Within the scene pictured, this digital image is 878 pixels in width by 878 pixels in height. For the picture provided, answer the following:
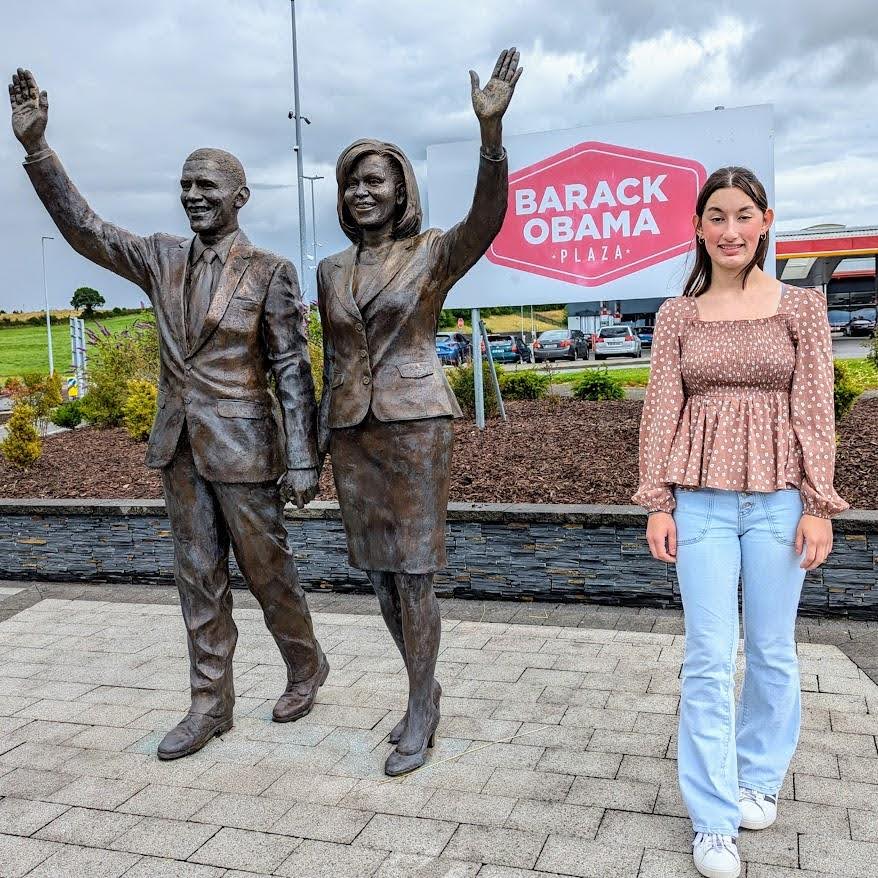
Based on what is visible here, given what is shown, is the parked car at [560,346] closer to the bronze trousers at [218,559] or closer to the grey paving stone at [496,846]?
the bronze trousers at [218,559]

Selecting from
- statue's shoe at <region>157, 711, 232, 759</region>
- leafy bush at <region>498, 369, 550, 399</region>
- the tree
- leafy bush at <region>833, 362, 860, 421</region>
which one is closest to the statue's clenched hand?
statue's shoe at <region>157, 711, 232, 759</region>

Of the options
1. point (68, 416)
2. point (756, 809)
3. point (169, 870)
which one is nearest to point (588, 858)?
point (756, 809)

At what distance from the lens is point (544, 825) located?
334 centimetres

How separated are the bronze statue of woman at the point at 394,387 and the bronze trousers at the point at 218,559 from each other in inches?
15.6

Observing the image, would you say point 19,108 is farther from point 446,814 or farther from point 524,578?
point 524,578

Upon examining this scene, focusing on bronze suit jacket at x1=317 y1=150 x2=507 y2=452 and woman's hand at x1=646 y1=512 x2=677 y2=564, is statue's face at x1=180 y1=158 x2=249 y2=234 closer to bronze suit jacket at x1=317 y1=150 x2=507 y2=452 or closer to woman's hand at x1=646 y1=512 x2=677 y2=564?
bronze suit jacket at x1=317 y1=150 x2=507 y2=452

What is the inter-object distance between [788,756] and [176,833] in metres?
2.09

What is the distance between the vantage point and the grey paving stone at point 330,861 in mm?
3096

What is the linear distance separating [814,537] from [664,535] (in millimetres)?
442

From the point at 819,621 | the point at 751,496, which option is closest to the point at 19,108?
the point at 751,496

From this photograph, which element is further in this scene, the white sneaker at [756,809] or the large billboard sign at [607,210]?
the large billboard sign at [607,210]

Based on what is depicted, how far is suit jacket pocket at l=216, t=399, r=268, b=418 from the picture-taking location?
3.98m

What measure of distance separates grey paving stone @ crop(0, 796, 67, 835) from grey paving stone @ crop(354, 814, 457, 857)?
1159 mm

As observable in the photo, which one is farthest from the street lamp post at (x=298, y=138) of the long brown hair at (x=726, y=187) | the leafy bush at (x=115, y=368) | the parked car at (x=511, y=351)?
the long brown hair at (x=726, y=187)
